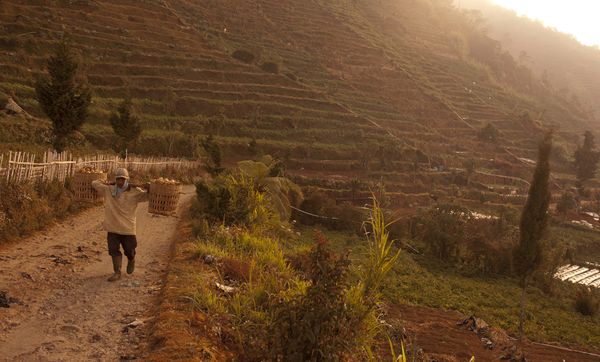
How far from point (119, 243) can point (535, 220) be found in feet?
43.8

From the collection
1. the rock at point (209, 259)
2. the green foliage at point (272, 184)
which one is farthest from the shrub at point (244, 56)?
the rock at point (209, 259)

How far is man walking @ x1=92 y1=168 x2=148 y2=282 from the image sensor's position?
23.3 feet

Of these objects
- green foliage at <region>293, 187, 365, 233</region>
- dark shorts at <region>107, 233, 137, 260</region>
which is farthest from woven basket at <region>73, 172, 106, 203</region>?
green foliage at <region>293, 187, 365, 233</region>

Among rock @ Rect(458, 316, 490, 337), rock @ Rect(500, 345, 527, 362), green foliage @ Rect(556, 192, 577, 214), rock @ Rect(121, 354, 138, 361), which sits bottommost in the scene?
green foliage @ Rect(556, 192, 577, 214)

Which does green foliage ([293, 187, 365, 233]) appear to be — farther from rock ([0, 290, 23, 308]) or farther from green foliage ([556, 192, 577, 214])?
green foliage ([556, 192, 577, 214])

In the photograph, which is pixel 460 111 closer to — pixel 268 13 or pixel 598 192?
pixel 598 192

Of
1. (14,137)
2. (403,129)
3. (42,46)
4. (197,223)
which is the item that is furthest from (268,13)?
(197,223)

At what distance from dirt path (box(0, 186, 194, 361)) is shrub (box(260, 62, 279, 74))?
47126 millimetres

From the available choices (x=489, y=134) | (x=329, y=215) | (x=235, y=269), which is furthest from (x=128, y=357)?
(x=489, y=134)

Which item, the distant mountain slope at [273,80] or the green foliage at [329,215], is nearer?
the green foliage at [329,215]

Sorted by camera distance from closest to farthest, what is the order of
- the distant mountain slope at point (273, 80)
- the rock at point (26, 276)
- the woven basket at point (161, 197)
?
the rock at point (26, 276), the woven basket at point (161, 197), the distant mountain slope at point (273, 80)

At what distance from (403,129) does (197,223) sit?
4628 cm

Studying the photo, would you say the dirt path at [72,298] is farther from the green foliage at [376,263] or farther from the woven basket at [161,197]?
the green foliage at [376,263]

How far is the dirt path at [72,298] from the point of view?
4.88 meters
